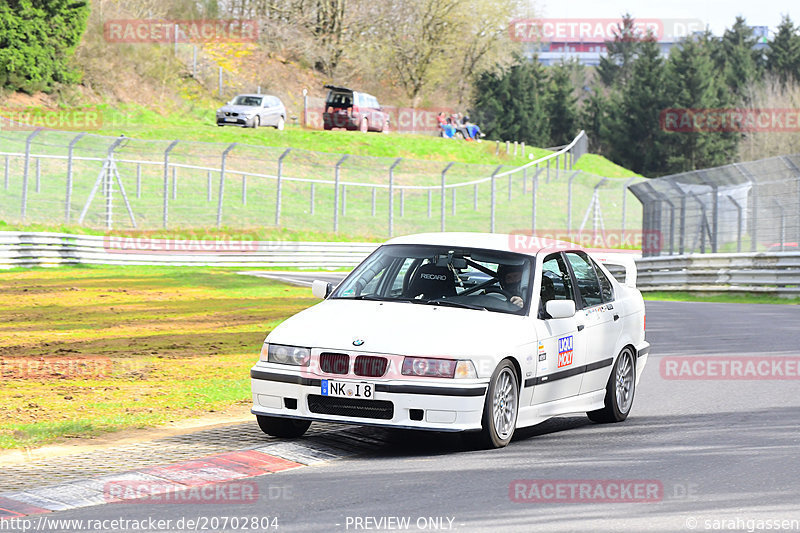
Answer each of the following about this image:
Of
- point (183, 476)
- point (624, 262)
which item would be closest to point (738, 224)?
point (624, 262)

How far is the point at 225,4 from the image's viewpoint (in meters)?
78.3

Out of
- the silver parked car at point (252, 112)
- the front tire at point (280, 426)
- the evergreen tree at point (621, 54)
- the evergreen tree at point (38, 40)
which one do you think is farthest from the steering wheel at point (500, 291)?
the evergreen tree at point (621, 54)

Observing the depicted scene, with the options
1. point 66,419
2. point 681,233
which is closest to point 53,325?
point 66,419

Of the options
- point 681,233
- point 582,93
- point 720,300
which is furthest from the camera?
point 582,93

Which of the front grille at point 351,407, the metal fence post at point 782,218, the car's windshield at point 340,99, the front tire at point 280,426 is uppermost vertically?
the car's windshield at point 340,99

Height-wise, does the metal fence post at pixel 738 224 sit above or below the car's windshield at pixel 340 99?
below

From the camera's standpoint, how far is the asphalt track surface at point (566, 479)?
622 cm

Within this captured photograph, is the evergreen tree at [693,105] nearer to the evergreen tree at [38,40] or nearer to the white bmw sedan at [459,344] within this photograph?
the evergreen tree at [38,40]

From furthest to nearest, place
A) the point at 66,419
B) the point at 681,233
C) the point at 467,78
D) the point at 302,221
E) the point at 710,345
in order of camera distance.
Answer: the point at 467,78, the point at 302,221, the point at 681,233, the point at 710,345, the point at 66,419

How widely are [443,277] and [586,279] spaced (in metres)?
1.43

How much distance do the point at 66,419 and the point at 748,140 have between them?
86.8 meters

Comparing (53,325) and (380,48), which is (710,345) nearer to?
(53,325)

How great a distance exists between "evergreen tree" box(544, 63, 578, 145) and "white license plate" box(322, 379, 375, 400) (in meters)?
86.2

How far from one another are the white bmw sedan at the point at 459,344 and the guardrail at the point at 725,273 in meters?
16.9
